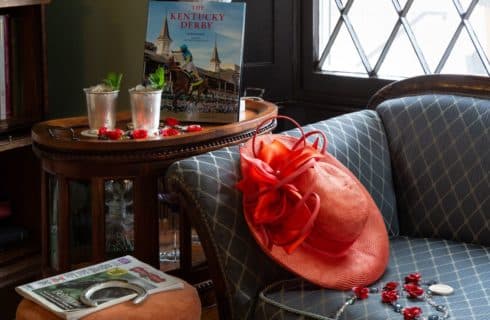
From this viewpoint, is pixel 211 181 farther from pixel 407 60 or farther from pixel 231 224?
pixel 407 60

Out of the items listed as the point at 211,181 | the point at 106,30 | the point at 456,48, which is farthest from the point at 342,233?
the point at 106,30

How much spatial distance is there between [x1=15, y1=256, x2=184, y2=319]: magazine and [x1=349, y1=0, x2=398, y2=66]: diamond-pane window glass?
1261mm

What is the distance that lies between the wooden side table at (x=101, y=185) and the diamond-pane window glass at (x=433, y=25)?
0.77 m

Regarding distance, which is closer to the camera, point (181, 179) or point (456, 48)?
point (181, 179)

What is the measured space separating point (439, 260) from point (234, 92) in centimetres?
73

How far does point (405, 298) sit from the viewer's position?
183 centimetres

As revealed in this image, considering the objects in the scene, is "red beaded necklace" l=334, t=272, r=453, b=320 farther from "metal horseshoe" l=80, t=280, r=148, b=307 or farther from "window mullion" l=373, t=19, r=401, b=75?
"window mullion" l=373, t=19, r=401, b=75

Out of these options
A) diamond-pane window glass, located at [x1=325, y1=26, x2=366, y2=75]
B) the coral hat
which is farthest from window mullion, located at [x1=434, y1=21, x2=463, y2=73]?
the coral hat

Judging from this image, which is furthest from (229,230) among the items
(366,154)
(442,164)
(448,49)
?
(448,49)

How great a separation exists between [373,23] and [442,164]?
79 cm

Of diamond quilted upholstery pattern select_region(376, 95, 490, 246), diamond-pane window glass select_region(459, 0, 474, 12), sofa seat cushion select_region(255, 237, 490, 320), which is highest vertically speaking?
diamond-pane window glass select_region(459, 0, 474, 12)

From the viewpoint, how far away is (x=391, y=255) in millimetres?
2092

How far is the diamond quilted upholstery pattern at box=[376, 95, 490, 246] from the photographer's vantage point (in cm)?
213

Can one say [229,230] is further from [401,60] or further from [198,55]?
[401,60]
